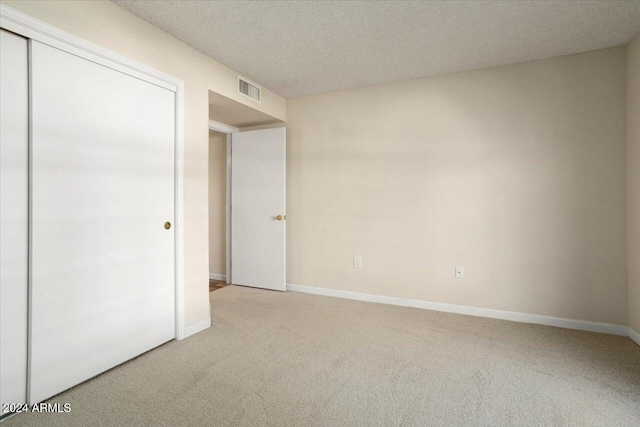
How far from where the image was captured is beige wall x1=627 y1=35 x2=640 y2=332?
253 centimetres

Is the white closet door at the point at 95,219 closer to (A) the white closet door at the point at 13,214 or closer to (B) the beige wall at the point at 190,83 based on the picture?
(A) the white closet door at the point at 13,214

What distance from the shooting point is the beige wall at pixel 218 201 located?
4.74 metres

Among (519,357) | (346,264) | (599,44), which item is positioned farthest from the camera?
(346,264)

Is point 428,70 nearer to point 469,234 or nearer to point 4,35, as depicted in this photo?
point 469,234

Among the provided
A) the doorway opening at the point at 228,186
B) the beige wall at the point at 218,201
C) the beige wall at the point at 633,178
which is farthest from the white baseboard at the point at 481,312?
the beige wall at the point at 218,201

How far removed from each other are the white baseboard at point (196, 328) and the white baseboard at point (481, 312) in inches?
55.5

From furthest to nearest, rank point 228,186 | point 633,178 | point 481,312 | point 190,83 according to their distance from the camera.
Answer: point 228,186 → point 481,312 → point 190,83 → point 633,178

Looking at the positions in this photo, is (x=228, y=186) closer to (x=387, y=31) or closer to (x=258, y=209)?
(x=258, y=209)

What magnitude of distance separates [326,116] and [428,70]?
1239 millimetres

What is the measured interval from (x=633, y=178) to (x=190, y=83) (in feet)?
12.1

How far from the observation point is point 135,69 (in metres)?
2.29

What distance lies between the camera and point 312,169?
13.2ft

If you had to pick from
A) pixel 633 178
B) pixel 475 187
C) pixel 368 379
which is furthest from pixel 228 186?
pixel 633 178

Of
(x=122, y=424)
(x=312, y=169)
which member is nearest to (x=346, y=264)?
(x=312, y=169)
